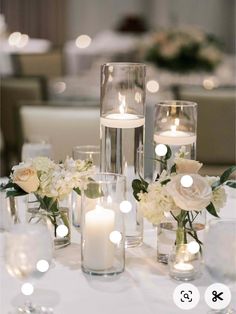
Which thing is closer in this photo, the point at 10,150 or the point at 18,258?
the point at 18,258

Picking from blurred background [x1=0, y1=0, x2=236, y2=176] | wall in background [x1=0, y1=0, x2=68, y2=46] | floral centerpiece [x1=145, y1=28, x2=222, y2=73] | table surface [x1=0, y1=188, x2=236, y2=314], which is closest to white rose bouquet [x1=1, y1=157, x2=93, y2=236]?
table surface [x1=0, y1=188, x2=236, y2=314]

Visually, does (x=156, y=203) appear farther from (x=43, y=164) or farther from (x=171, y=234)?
(x=43, y=164)

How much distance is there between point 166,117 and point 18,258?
21.6 inches

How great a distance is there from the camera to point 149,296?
1.15 meters

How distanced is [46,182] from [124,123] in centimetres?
22

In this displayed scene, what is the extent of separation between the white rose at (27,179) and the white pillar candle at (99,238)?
0.38 ft

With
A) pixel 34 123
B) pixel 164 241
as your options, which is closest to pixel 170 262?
pixel 164 241

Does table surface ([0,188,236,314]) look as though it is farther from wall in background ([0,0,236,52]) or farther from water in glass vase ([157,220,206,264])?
wall in background ([0,0,236,52])

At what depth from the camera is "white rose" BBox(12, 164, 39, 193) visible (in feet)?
4.13

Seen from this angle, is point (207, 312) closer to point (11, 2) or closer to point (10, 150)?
point (10, 150)

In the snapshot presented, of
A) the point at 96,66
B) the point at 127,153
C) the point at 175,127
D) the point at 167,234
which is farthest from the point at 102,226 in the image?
the point at 96,66

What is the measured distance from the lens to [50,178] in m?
1.28

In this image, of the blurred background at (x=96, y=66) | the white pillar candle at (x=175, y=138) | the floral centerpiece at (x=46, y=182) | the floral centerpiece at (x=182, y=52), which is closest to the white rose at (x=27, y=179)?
the floral centerpiece at (x=46, y=182)

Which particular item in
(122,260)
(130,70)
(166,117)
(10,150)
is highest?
(130,70)
